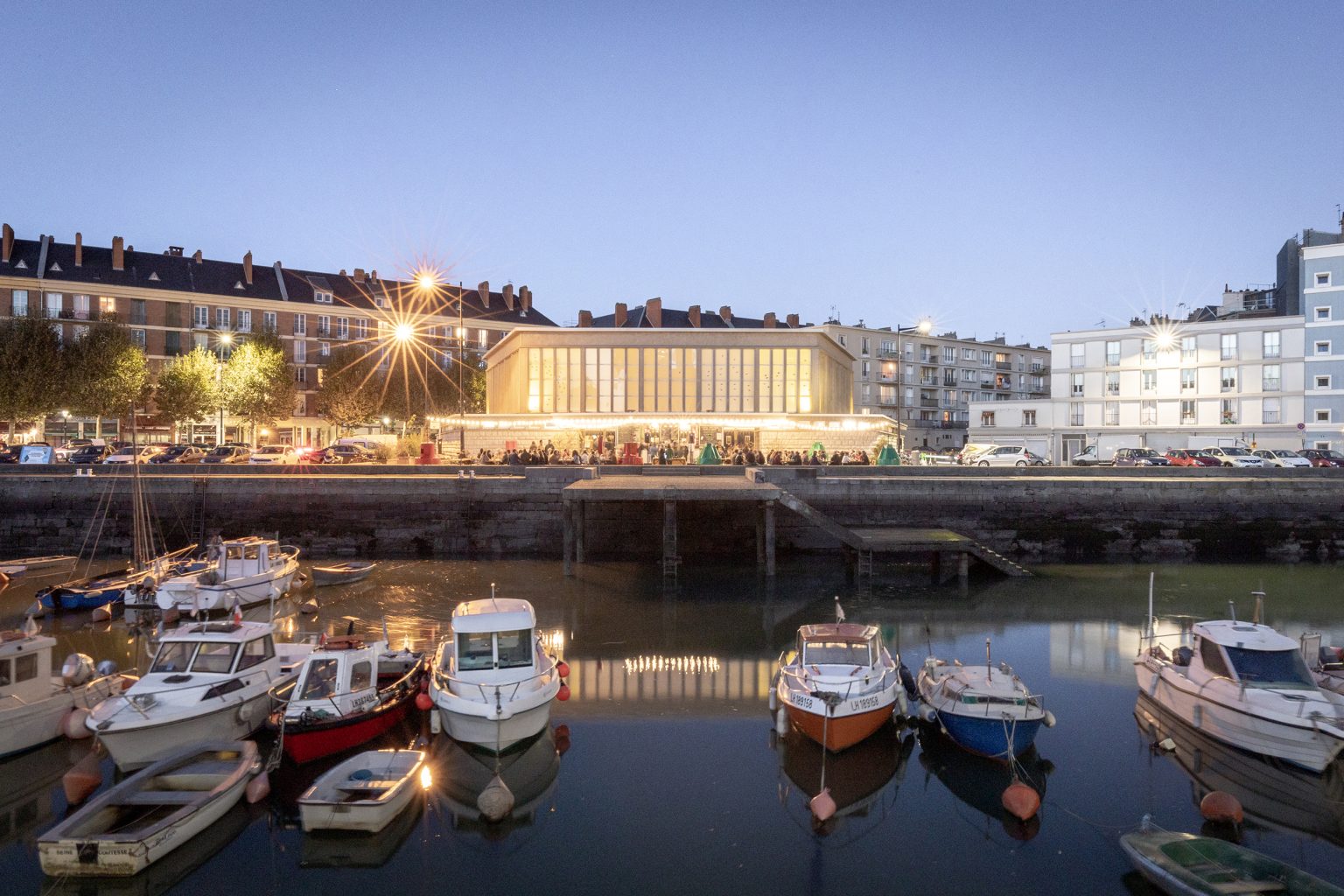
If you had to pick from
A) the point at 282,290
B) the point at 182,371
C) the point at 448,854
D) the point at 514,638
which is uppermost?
the point at 282,290

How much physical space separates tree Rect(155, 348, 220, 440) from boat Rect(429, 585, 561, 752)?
5430 cm

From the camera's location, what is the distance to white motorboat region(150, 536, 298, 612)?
25562mm

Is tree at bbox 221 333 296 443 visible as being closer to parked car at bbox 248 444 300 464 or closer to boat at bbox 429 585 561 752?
parked car at bbox 248 444 300 464

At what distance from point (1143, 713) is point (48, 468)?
44993 millimetres

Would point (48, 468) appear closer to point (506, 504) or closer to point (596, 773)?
point (506, 504)

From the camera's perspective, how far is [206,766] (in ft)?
44.0

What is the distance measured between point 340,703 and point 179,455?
43662 mm

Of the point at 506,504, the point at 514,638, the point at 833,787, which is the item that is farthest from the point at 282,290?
the point at 833,787

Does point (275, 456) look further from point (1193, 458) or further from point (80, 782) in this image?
point (1193, 458)

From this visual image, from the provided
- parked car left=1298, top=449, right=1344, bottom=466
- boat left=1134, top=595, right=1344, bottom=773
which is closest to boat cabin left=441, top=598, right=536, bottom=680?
boat left=1134, top=595, right=1344, bottom=773

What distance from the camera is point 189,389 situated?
203 ft

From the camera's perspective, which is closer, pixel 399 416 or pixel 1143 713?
pixel 1143 713

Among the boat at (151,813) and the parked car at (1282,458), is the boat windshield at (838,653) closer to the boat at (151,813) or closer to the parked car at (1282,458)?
the boat at (151,813)

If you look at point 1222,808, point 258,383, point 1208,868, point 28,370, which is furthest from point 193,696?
point 258,383
